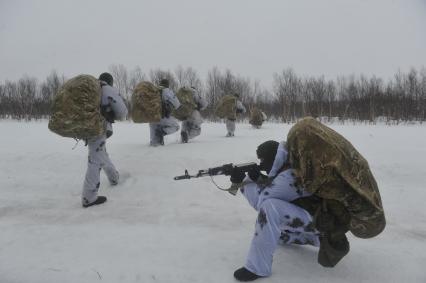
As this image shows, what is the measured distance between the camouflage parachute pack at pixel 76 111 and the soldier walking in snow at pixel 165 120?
3.97 metres

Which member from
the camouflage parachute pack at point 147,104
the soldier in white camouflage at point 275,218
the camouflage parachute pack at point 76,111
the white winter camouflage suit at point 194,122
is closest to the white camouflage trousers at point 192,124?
the white winter camouflage suit at point 194,122

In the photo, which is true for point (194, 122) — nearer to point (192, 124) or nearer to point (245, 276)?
point (192, 124)

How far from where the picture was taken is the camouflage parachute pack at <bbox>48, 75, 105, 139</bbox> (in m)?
4.49

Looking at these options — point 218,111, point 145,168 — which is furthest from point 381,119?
point 145,168

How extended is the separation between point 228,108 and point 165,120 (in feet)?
12.6

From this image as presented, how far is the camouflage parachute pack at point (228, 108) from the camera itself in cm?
1203

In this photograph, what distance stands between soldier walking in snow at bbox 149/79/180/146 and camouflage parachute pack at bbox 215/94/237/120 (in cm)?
351

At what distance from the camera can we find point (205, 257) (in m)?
3.19

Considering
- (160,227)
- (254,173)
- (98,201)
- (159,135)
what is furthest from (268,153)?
(159,135)

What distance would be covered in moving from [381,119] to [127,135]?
62.5 feet

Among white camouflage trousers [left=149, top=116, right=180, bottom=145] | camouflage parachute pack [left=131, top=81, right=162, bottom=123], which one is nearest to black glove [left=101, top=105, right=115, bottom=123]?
camouflage parachute pack [left=131, top=81, right=162, bottom=123]

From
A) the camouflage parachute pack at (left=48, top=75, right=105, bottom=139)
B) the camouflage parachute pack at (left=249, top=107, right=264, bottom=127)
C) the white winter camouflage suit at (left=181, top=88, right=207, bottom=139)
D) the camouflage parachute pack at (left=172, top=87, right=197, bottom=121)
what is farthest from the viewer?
the camouflage parachute pack at (left=249, top=107, right=264, bottom=127)

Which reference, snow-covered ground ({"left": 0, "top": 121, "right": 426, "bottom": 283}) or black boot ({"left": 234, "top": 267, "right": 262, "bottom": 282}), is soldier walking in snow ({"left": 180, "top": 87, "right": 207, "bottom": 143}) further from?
black boot ({"left": 234, "top": 267, "right": 262, "bottom": 282})

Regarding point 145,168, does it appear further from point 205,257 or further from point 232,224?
point 205,257
